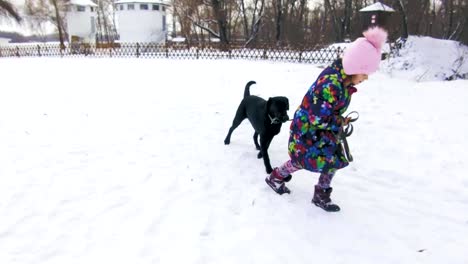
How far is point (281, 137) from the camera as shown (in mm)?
5320

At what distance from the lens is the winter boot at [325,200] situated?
316 cm

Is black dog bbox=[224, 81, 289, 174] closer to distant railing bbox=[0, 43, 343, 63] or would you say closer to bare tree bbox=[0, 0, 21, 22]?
distant railing bbox=[0, 43, 343, 63]

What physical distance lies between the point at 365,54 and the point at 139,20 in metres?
33.6

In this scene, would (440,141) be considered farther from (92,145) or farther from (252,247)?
(92,145)

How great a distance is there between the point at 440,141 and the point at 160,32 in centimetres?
3259

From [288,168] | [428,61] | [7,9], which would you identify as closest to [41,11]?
[7,9]

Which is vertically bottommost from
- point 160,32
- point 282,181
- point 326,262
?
point 326,262

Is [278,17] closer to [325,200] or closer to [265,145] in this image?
[265,145]

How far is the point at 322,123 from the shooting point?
272cm

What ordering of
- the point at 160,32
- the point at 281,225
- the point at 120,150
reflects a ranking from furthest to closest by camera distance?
the point at 160,32 → the point at 120,150 → the point at 281,225

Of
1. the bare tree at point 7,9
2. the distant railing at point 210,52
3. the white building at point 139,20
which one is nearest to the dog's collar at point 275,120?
the distant railing at point 210,52

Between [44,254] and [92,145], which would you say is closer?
[44,254]

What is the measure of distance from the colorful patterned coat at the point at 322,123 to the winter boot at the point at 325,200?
0.33 metres

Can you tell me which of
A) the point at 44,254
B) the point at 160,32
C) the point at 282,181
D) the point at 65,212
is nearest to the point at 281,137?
the point at 282,181
